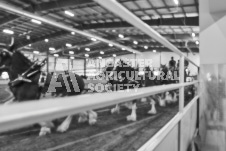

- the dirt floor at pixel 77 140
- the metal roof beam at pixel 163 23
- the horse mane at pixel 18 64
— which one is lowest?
the dirt floor at pixel 77 140

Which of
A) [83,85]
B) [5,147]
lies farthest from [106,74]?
[5,147]

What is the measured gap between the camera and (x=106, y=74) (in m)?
3.30

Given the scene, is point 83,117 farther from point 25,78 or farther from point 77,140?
point 77,140

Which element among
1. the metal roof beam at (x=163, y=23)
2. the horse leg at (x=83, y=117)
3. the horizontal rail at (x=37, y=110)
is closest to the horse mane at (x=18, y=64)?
the horse leg at (x=83, y=117)

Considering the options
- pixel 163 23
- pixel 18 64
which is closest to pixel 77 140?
pixel 18 64

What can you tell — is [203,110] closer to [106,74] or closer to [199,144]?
[199,144]

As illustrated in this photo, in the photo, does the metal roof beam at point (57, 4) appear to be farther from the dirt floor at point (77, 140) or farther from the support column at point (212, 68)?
the dirt floor at point (77, 140)

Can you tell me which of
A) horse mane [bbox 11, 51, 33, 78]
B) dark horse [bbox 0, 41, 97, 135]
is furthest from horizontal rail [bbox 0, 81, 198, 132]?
horse mane [bbox 11, 51, 33, 78]

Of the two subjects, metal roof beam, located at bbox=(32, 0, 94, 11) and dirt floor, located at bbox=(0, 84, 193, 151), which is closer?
dirt floor, located at bbox=(0, 84, 193, 151)

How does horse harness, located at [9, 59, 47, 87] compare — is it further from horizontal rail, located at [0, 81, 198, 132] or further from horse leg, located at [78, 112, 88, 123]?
horizontal rail, located at [0, 81, 198, 132]

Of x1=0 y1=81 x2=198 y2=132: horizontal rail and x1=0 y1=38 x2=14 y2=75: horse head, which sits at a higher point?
x1=0 y1=38 x2=14 y2=75: horse head

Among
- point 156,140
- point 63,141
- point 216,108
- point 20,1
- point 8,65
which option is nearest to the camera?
point 156,140

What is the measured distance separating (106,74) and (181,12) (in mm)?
7441

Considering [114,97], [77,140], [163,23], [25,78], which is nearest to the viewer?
[114,97]
